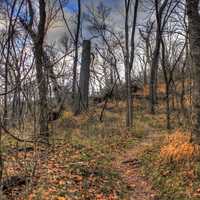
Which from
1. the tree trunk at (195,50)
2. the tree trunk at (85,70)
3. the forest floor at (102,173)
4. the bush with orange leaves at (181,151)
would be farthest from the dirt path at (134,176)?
the tree trunk at (85,70)

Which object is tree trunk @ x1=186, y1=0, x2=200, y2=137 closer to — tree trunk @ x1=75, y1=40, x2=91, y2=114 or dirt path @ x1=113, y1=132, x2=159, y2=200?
dirt path @ x1=113, y1=132, x2=159, y2=200

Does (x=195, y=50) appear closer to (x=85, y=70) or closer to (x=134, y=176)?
(x=134, y=176)

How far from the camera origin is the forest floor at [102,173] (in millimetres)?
7500

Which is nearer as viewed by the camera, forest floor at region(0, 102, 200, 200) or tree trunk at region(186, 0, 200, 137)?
forest floor at region(0, 102, 200, 200)

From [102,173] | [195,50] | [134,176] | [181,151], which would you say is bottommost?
[134,176]

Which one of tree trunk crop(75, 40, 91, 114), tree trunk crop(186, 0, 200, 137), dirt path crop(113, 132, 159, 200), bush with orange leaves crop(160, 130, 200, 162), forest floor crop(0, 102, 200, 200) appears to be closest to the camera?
forest floor crop(0, 102, 200, 200)

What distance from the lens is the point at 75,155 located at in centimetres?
1109

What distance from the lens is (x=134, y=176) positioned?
32.6ft

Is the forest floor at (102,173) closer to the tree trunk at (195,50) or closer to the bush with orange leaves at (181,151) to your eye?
the bush with orange leaves at (181,151)

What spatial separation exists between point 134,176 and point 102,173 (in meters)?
0.99

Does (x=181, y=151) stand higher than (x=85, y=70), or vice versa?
(x=85, y=70)

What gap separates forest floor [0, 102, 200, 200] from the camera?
24.6 feet

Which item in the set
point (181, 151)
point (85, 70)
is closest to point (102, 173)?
point (181, 151)

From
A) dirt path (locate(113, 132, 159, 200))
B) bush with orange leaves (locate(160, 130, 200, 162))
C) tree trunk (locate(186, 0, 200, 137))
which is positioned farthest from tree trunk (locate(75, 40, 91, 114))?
tree trunk (locate(186, 0, 200, 137))
